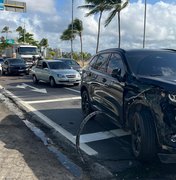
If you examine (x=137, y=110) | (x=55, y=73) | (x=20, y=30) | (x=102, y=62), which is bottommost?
(x=55, y=73)

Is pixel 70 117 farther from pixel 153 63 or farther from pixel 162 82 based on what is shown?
pixel 162 82

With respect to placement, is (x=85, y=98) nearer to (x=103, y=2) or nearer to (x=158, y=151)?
(x=158, y=151)

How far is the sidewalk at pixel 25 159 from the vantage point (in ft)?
16.1

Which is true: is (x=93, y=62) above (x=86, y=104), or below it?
above

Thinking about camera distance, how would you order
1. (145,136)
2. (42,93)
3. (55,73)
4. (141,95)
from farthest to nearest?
1. (55,73)
2. (42,93)
3. (141,95)
4. (145,136)

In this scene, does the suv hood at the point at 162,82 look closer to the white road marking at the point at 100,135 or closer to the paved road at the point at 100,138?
the paved road at the point at 100,138

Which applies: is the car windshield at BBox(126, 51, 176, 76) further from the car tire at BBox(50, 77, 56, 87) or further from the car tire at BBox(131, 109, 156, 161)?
the car tire at BBox(50, 77, 56, 87)

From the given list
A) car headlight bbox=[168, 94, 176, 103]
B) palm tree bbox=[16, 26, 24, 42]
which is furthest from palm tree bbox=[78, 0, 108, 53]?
palm tree bbox=[16, 26, 24, 42]

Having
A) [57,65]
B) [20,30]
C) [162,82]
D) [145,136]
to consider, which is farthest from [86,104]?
[20,30]

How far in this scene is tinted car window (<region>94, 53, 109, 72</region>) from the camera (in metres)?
7.70

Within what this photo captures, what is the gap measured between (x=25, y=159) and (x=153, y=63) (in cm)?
283

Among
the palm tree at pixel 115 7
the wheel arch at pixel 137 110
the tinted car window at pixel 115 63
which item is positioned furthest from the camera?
the palm tree at pixel 115 7

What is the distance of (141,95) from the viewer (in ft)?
17.7

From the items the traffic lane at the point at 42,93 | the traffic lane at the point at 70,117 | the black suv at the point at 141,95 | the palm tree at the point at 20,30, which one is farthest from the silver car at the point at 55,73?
the palm tree at the point at 20,30
